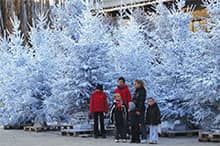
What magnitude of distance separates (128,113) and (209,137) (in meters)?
2.57

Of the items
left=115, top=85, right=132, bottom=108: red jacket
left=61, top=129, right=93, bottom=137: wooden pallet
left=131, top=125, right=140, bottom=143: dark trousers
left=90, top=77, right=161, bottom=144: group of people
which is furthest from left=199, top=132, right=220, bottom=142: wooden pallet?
left=61, top=129, right=93, bottom=137: wooden pallet

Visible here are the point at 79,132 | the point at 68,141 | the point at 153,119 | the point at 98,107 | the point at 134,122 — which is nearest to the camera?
the point at 153,119

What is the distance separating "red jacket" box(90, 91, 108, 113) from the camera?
1881 centimetres

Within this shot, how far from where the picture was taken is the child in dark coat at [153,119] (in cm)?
1653

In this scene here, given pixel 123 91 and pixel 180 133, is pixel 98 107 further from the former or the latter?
pixel 180 133

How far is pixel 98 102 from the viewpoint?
18828 mm

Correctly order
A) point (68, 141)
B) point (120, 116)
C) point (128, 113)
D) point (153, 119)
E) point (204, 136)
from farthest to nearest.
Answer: point (68, 141) → point (120, 116) → point (128, 113) → point (204, 136) → point (153, 119)

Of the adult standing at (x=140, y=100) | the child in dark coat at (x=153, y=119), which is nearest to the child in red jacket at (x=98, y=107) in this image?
the adult standing at (x=140, y=100)

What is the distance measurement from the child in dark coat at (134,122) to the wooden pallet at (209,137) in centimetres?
194

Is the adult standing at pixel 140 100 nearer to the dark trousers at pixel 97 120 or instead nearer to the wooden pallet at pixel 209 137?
the wooden pallet at pixel 209 137

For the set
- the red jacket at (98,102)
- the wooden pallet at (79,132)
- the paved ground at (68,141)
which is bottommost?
the paved ground at (68,141)

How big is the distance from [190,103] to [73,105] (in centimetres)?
467

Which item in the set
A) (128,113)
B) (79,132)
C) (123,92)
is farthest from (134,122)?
(79,132)

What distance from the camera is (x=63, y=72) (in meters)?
20.8
